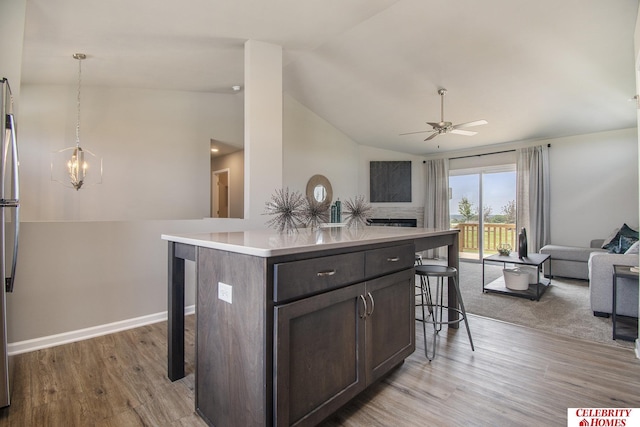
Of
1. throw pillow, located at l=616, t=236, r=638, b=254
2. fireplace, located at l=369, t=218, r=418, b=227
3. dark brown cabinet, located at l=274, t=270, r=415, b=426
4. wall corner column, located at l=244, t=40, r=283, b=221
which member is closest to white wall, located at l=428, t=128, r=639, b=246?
throw pillow, located at l=616, t=236, r=638, b=254

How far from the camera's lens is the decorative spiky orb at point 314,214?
237 cm

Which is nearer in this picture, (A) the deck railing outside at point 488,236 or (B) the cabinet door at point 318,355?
(B) the cabinet door at point 318,355

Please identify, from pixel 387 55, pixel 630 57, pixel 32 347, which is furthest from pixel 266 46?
pixel 630 57

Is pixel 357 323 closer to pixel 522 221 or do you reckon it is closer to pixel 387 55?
pixel 387 55

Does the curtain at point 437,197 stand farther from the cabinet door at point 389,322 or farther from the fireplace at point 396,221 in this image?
the cabinet door at point 389,322

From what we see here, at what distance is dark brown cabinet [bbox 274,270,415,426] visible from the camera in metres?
1.23

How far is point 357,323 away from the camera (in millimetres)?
1570

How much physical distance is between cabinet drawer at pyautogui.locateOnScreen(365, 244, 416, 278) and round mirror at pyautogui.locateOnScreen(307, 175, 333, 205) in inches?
158

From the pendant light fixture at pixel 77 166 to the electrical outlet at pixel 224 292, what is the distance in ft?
10.7

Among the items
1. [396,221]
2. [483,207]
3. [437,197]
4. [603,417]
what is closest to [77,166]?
[603,417]

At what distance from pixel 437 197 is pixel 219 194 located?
16.7 feet

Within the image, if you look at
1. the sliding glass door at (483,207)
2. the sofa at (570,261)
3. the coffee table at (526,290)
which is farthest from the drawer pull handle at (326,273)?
the sliding glass door at (483,207)

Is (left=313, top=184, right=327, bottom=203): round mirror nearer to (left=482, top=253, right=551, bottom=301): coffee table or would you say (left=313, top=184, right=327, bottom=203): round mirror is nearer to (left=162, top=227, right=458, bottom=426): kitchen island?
(left=482, top=253, right=551, bottom=301): coffee table

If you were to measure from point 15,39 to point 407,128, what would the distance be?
536cm
